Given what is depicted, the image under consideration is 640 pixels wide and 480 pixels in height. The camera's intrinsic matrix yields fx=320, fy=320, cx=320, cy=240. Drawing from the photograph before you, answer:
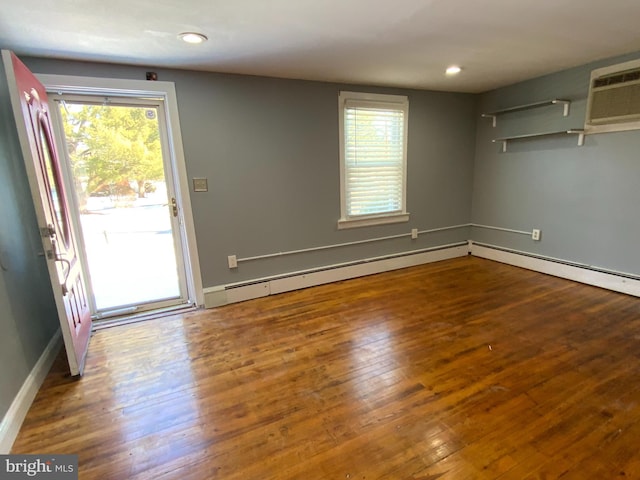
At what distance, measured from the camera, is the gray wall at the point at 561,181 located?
3.13 m

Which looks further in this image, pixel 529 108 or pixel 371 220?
pixel 371 220

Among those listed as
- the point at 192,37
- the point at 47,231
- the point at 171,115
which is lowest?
the point at 47,231

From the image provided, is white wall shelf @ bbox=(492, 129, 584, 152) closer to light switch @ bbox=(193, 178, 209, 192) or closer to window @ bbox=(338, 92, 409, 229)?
window @ bbox=(338, 92, 409, 229)

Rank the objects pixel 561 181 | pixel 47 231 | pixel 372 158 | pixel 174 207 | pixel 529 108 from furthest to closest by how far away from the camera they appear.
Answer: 1. pixel 372 158
2. pixel 529 108
3. pixel 561 181
4. pixel 174 207
5. pixel 47 231

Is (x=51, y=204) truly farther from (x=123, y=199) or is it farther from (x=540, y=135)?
(x=540, y=135)

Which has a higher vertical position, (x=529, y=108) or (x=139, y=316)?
(x=529, y=108)

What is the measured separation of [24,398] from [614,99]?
5154 mm

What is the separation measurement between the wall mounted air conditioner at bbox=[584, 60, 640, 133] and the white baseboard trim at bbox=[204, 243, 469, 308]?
7.07ft

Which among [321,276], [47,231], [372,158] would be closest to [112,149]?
[47,231]

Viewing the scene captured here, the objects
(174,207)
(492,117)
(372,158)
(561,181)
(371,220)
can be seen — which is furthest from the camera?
(492,117)

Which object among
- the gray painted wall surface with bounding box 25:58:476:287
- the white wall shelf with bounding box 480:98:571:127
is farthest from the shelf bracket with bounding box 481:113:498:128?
the gray painted wall surface with bounding box 25:58:476:287

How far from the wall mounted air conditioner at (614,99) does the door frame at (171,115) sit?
13.2 feet

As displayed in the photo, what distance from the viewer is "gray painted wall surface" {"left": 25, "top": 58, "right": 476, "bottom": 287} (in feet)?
9.82

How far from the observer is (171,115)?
9.38 feet
